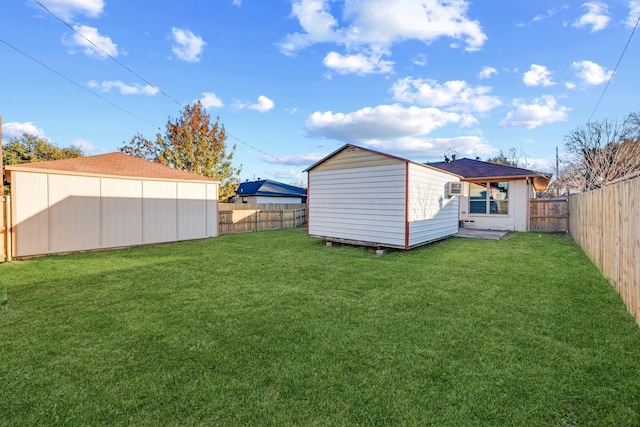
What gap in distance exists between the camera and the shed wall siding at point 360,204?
8.14 m

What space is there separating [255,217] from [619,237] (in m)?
13.2

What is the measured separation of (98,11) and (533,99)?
61.7ft

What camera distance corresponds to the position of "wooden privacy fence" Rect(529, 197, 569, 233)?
12734mm

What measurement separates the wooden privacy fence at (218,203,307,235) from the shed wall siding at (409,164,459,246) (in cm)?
877

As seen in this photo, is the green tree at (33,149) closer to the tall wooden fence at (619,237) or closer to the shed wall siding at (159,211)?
the shed wall siding at (159,211)

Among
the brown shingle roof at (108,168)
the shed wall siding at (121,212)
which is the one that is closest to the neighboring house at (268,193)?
the brown shingle roof at (108,168)

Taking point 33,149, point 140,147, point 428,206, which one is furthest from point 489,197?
point 33,149

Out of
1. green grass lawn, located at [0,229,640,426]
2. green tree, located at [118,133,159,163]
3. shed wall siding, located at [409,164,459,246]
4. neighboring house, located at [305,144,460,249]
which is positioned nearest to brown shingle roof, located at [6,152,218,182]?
green grass lawn, located at [0,229,640,426]

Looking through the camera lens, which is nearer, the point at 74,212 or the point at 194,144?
the point at 74,212

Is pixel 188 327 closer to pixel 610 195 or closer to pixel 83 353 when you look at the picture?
pixel 83 353

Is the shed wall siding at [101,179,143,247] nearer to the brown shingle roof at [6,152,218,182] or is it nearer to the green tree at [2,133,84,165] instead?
the brown shingle roof at [6,152,218,182]

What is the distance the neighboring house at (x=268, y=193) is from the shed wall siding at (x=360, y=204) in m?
15.7

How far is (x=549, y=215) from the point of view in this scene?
12891mm

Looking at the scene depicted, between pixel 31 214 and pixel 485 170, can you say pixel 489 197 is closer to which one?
pixel 485 170
